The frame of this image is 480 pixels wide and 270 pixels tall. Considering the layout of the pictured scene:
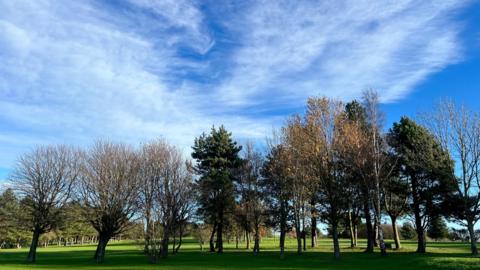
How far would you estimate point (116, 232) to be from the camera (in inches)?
1625

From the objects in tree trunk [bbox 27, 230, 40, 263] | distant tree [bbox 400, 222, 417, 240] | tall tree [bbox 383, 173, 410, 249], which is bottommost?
tree trunk [bbox 27, 230, 40, 263]

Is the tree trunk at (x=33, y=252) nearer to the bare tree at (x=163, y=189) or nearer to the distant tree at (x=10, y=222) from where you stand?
the distant tree at (x=10, y=222)

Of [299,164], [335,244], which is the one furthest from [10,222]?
[335,244]

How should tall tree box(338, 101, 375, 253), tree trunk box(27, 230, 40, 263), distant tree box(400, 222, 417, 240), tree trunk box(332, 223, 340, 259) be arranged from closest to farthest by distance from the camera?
tree trunk box(332, 223, 340, 259)
tall tree box(338, 101, 375, 253)
tree trunk box(27, 230, 40, 263)
distant tree box(400, 222, 417, 240)

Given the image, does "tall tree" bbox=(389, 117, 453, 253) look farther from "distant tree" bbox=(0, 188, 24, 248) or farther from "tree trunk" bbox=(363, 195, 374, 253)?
"distant tree" bbox=(0, 188, 24, 248)

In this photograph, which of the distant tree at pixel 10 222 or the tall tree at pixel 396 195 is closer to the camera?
the tall tree at pixel 396 195

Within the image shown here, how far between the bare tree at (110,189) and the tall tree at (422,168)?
1083 inches

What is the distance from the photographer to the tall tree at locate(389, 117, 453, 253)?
3359 centimetres

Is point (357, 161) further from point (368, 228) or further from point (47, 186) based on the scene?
point (47, 186)

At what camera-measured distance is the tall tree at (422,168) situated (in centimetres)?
3359

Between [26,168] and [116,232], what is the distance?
1328cm

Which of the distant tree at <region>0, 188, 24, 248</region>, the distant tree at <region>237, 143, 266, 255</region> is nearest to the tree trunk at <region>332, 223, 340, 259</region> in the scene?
the distant tree at <region>237, 143, 266, 255</region>

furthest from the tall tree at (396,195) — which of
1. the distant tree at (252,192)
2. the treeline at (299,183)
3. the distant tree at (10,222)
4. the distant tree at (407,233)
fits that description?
the distant tree at (10,222)

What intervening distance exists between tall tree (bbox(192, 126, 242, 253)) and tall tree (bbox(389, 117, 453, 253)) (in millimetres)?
21775
